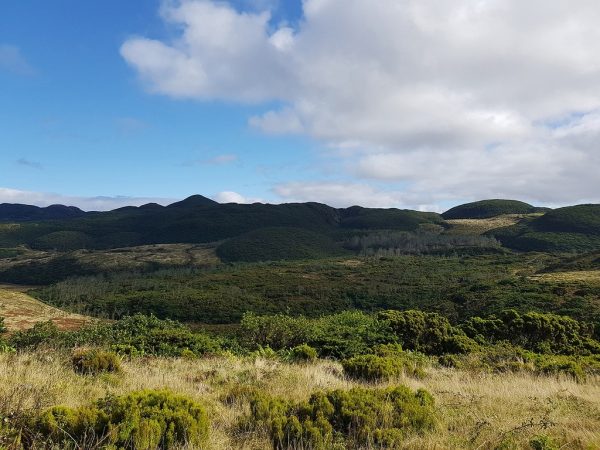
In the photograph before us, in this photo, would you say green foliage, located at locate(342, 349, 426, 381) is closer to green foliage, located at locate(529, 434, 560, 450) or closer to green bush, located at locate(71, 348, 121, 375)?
green foliage, located at locate(529, 434, 560, 450)

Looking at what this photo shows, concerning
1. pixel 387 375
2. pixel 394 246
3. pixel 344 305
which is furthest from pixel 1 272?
pixel 387 375

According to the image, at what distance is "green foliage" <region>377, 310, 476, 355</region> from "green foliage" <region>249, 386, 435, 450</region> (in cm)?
1349

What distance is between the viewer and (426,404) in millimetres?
6676

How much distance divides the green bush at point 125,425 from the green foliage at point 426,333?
1572cm

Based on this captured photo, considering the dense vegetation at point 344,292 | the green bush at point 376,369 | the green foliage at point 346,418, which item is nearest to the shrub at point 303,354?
the green bush at point 376,369

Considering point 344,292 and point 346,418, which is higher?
point 346,418

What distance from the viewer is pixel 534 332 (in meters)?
22.3

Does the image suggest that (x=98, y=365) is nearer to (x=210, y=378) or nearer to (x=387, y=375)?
(x=210, y=378)

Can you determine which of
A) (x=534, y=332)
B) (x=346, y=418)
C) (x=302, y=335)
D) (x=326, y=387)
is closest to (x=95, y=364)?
(x=326, y=387)

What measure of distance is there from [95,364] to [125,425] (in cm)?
447

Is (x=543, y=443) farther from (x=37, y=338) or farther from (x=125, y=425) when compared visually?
(x=37, y=338)

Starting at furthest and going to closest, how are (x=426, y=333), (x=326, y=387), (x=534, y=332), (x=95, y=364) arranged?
(x=534, y=332) → (x=426, y=333) → (x=95, y=364) → (x=326, y=387)

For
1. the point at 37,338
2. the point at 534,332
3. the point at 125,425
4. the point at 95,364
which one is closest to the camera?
the point at 125,425

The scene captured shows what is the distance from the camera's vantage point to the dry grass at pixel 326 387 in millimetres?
5387
